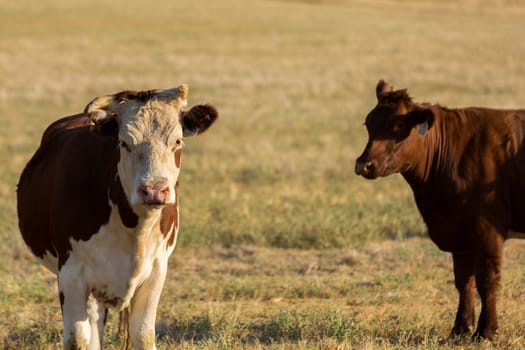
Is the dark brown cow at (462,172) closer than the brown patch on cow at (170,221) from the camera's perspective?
No

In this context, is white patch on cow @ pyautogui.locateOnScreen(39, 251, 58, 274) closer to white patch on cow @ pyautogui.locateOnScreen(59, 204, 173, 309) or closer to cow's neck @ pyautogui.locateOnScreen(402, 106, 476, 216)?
white patch on cow @ pyautogui.locateOnScreen(59, 204, 173, 309)

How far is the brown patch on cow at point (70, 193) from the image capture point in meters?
6.16

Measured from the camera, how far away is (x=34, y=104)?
25938 millimetres

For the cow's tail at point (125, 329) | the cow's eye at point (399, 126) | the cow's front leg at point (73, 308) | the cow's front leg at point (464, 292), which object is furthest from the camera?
the cow's front leg at point (464, 292)

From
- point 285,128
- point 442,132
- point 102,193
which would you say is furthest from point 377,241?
point 285,128

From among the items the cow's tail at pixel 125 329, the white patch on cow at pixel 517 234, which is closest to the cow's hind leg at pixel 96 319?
the cow's tail at pixel 125 329

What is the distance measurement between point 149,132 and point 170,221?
898 mm

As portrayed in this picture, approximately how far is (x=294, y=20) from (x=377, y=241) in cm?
4578

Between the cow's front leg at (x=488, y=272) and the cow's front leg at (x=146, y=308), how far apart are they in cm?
238

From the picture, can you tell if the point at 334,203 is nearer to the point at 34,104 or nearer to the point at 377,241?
the point at 377,241

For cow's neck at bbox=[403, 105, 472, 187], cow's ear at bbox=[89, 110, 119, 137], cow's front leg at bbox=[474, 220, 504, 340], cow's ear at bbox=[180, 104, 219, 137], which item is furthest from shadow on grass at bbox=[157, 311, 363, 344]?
cow's ear at bbox=[89, 110, 119, 137]

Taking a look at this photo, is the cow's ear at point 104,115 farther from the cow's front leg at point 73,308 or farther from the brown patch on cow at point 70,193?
the cow's front leg at point 73,308

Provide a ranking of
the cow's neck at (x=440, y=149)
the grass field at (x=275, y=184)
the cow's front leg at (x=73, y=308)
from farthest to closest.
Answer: the grass field at (x=275, y=184)
the cow's neck at (x=440, y=149)
the cow's front leg at (x=73, y=308)

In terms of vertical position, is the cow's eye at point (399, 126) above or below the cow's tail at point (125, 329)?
above
